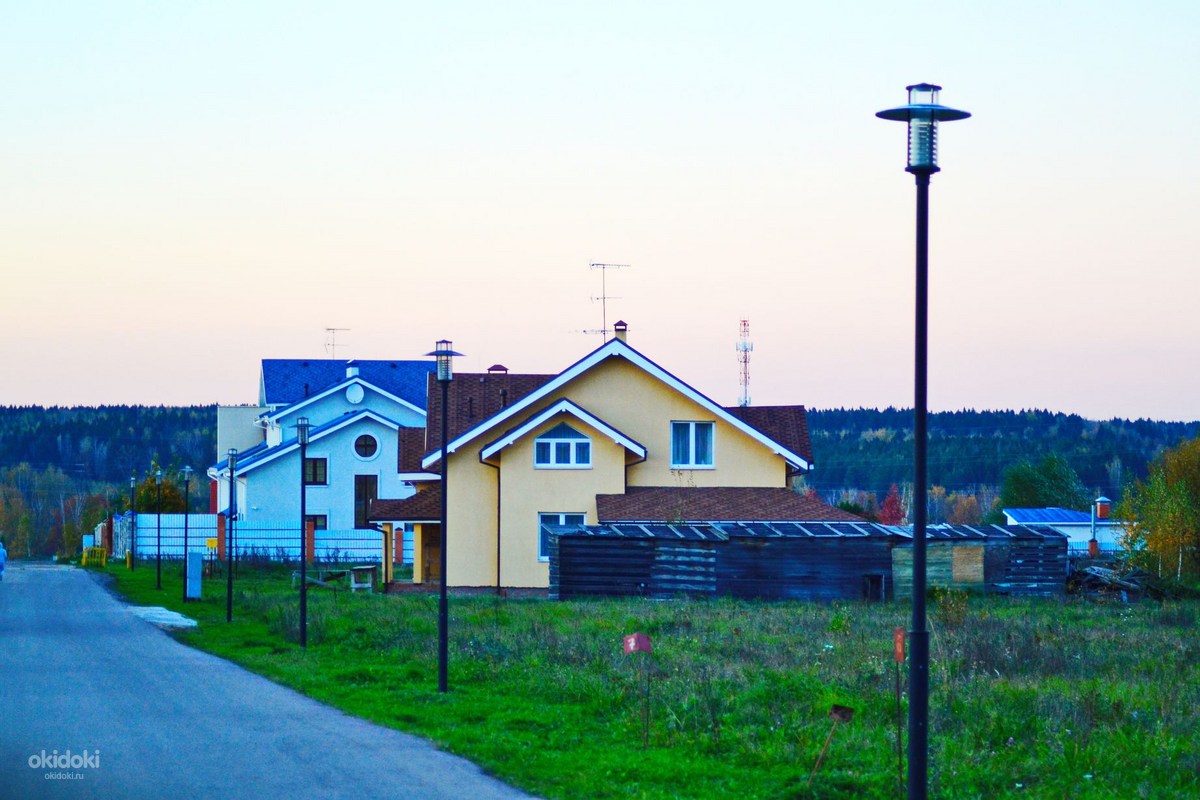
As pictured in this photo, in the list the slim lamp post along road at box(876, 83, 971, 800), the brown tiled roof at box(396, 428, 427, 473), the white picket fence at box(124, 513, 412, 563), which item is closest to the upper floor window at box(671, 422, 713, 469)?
the brown tiled roof at box(396, 428, 427, 473)

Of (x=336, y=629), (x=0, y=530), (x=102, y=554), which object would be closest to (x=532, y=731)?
(x=336, y=629)

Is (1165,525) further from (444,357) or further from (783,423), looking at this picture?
(444,357)

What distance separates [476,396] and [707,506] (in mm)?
8370

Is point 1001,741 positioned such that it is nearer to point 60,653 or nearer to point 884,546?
point 60,653

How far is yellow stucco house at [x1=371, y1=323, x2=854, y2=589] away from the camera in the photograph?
128ft

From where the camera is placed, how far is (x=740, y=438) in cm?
4138

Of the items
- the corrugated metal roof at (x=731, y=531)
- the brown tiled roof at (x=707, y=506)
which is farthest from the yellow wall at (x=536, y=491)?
the corrugated metal roof at (x=731, y=531)

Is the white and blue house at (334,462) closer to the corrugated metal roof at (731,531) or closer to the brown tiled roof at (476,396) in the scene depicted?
the brown tiled roof at (476,396)

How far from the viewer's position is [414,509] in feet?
131

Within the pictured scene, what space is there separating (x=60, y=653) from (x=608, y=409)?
799 inches

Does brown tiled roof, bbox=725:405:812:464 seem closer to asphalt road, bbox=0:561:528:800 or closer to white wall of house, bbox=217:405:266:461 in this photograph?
asphalt road, bbox=0:561:528:800

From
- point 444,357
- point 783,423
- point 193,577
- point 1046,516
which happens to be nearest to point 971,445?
point 1046,516

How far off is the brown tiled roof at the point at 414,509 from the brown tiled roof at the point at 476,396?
4.30ft

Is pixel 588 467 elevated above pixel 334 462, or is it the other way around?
pixel 334 462
